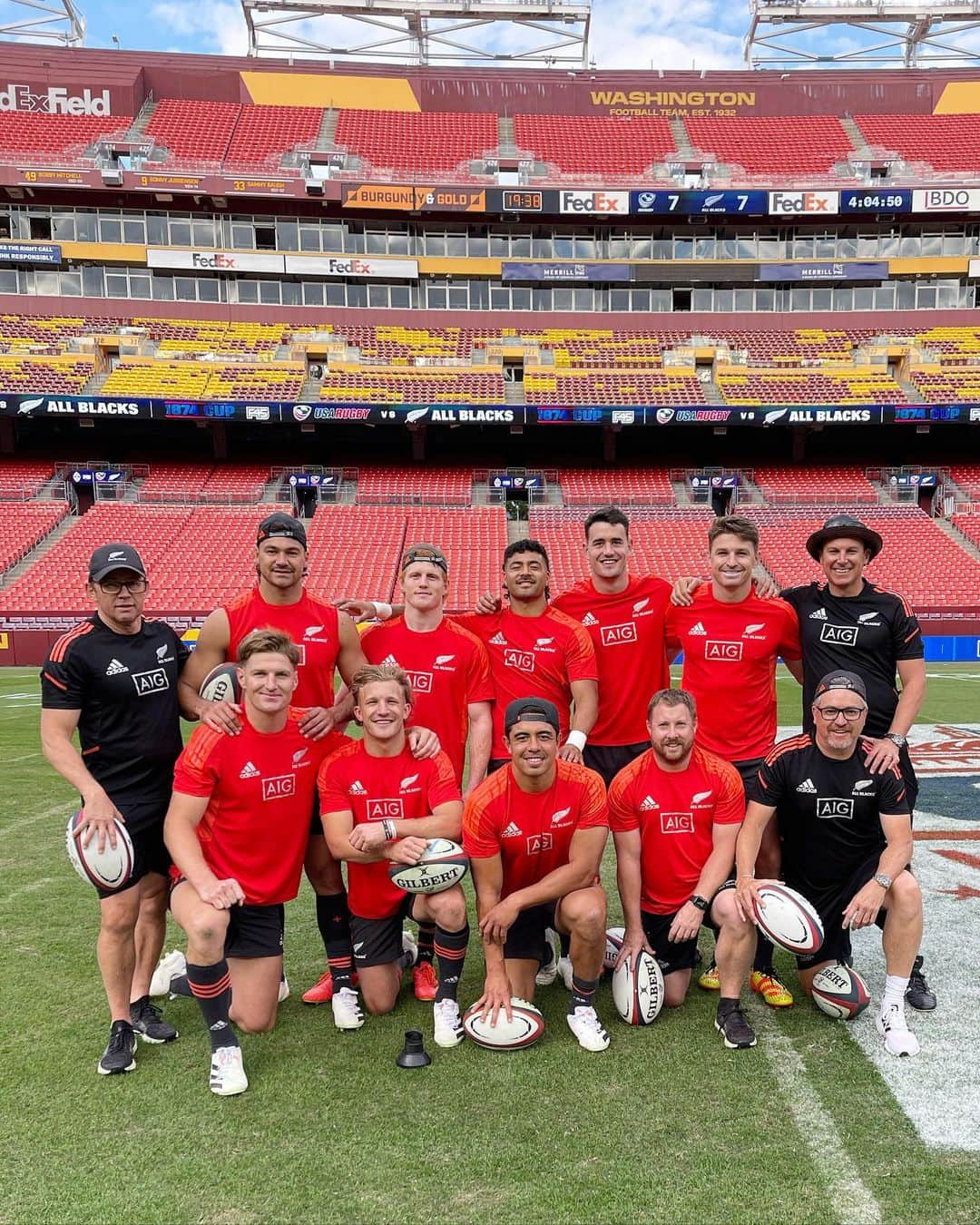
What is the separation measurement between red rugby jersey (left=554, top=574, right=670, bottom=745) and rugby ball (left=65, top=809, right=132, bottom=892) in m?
2.72

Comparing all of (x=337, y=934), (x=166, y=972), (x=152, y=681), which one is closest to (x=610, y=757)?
(x=337, y=934)

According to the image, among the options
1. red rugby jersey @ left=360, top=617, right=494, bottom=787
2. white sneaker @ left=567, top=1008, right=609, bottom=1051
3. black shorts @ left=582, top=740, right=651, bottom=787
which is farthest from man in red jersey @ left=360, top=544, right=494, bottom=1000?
white sneaker @ left=567, top=1008, right=609, bottom=1051

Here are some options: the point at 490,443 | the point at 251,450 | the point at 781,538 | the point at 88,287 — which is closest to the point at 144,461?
the point at 251,450

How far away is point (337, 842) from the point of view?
3900 millimetres

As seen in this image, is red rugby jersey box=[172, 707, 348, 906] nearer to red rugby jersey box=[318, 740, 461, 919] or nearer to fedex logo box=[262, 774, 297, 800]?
fedex logo box=[262, 774, 297, 800]

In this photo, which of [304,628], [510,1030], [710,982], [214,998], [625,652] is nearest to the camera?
[214,998]

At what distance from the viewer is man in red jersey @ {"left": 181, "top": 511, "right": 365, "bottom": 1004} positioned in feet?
14.0

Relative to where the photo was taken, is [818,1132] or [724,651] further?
[724,651]

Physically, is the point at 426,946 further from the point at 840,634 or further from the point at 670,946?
the point at 840,634

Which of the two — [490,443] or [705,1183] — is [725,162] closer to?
[490,443]

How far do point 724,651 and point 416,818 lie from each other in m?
2.07

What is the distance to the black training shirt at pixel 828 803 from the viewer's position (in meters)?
4.01

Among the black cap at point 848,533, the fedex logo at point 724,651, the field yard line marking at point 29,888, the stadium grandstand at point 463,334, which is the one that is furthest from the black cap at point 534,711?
the stadium grandstand at point 463,334

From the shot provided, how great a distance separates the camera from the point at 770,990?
13.7ft
